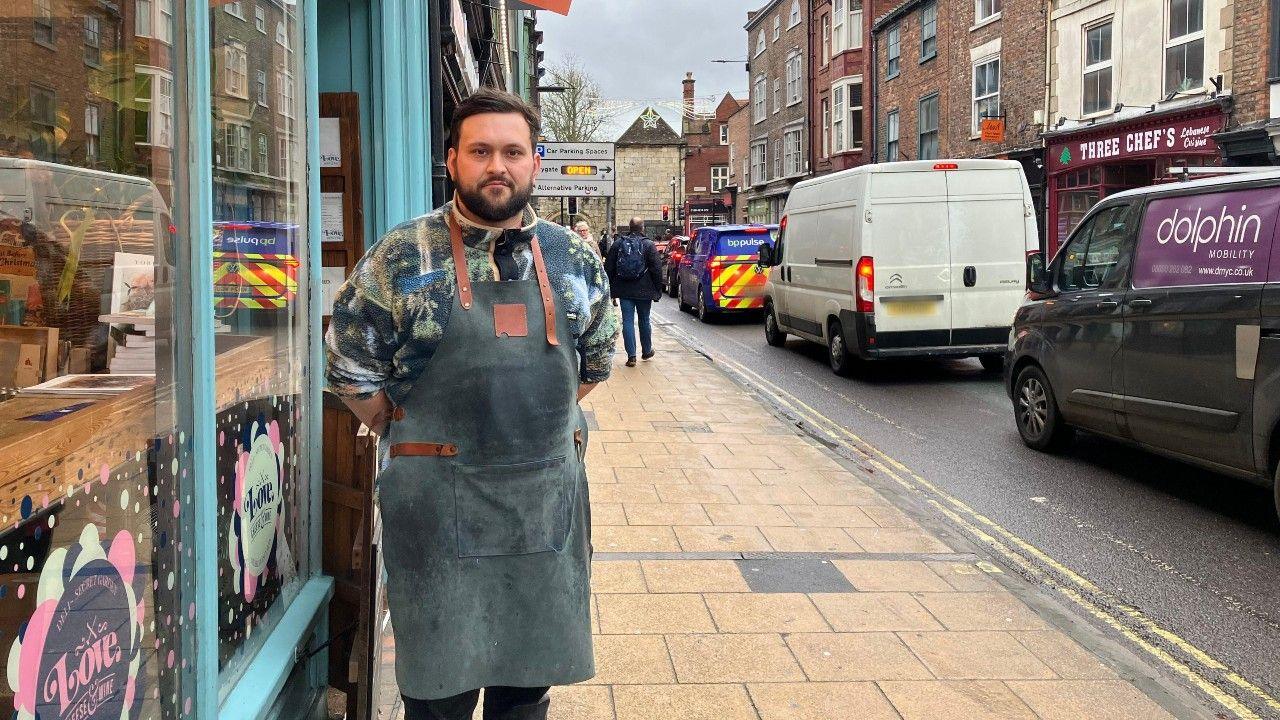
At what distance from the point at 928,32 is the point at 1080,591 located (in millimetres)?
25923

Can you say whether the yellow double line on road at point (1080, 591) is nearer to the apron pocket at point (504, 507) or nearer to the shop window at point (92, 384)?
the apron pocket at point (504, 507)

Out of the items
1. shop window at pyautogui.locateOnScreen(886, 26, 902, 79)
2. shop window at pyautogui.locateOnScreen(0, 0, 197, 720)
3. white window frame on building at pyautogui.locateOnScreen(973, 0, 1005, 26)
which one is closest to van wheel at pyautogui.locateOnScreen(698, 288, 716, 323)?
white window frame on building at pyautogui.locateOnScreen(973, 0, 1005, 26)

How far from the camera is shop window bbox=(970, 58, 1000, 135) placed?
939 inches

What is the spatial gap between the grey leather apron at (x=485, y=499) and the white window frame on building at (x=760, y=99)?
45953 mm

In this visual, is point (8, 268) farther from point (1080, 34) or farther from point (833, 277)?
point (1080, 34)

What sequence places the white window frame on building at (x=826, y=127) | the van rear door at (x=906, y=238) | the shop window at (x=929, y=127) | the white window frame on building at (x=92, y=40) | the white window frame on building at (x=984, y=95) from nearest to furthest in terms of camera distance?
1. the white window frame on building at (x=92, y=40)
2. the van rear door at (x=906, y=238)
3. the white window frame on building at (x=984, y=95)
4. the shop window at (x=929, y=127)
5. the white window frame on building at (x=826, y=127)

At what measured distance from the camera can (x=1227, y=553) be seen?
5.48 meters

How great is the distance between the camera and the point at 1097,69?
1961 centimetres

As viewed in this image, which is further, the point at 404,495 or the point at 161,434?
the point at 404,495

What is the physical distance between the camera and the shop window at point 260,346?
274cm

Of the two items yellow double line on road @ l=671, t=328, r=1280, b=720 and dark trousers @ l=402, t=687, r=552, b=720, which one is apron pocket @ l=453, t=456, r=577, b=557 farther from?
yellow double line on road @ l=671, t=328, r=1280, b=720

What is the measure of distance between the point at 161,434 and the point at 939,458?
673cm

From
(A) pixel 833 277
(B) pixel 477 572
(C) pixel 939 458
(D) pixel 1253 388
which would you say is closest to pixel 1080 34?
(A) pixel 833 277

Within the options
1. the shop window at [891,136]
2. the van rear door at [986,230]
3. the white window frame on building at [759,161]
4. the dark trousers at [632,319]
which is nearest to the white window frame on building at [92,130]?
the van rear door at [986,230]
